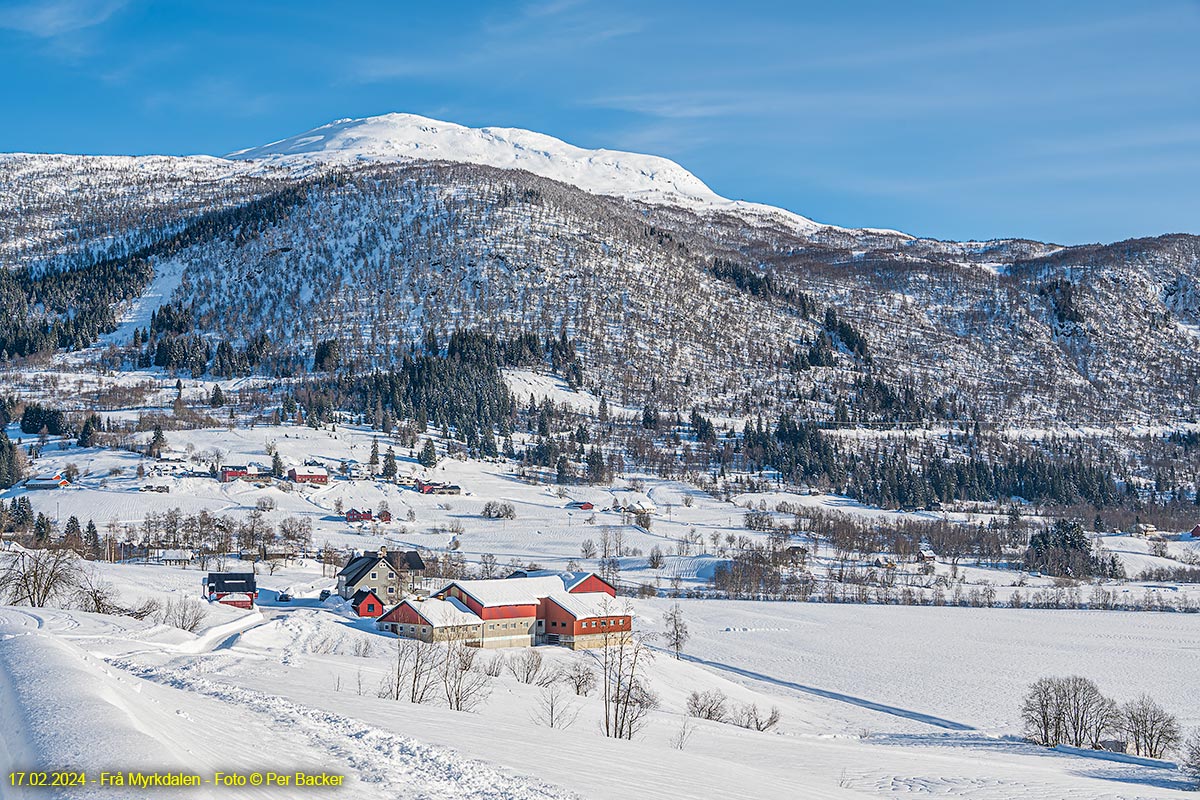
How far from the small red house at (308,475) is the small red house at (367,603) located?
76846 millimetres

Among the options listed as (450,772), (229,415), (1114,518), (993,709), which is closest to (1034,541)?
(1114,518)

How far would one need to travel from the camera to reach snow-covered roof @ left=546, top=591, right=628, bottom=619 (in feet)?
199

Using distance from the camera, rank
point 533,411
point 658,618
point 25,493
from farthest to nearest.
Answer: point 533,411 < point 25,493 < point 658,618

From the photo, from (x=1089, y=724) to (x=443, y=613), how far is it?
3540 cm

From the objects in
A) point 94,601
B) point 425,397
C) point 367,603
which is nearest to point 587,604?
point 367,603

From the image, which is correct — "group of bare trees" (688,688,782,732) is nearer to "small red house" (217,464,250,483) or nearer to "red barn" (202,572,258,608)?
"red barn" (202,572,258,608)

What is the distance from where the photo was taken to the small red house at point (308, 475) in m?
140

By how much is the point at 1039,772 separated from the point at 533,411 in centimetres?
16688

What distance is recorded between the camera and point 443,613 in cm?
5625

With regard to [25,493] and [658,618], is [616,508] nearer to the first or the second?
[658,618]

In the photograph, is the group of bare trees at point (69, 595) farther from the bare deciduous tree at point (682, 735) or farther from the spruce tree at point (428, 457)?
the spruce tree at point (428, 457)

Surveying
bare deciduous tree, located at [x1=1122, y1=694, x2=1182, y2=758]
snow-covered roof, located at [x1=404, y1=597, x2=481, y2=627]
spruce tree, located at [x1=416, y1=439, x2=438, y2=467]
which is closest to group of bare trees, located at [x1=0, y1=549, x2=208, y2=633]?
A: snow-covered roof, located at [x1=404, y1=597, x2=481, y2=627]

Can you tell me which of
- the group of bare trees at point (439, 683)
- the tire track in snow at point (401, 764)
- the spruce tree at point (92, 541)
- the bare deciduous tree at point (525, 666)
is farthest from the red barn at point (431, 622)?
the spruce tree at point (92, 541)

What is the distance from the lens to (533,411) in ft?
640
